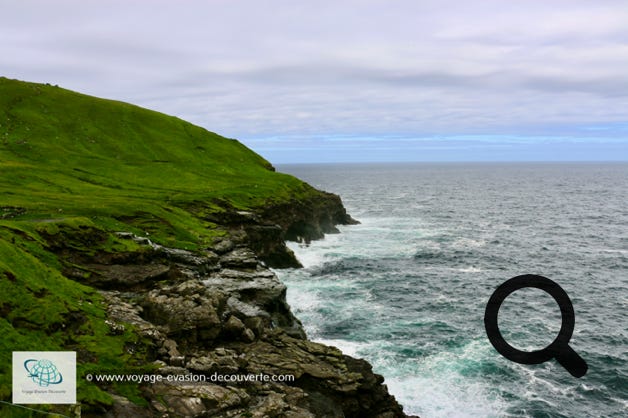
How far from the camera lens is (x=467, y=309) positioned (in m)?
53.4

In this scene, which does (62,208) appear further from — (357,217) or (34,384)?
(357,217)

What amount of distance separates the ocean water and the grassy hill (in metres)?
17.2

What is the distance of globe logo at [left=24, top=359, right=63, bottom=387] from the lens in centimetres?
1688

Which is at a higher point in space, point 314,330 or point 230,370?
point 230,370

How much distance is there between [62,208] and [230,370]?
98.5ft

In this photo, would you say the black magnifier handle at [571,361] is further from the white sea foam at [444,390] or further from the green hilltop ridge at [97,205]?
the green hilltop ridge at [97,205]

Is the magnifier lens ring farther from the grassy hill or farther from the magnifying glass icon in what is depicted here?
the grassy hill

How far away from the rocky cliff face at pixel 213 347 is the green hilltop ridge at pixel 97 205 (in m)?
0.63

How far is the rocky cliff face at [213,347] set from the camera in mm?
19578

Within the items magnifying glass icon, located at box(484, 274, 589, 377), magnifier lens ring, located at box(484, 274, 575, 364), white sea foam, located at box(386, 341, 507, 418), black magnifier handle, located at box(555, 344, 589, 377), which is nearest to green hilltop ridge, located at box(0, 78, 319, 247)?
white sea foam, located at box(386, 341, 507, 418)

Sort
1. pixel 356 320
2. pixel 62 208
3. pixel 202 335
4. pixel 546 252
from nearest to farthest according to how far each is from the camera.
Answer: pixel 202 335 < pixel 62 208 < pixel 356 320 < pixel 546 252

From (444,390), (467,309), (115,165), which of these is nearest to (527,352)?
(444,390)

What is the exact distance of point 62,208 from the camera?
141 feet

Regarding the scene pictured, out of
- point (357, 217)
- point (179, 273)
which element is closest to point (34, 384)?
point (179, 273)
